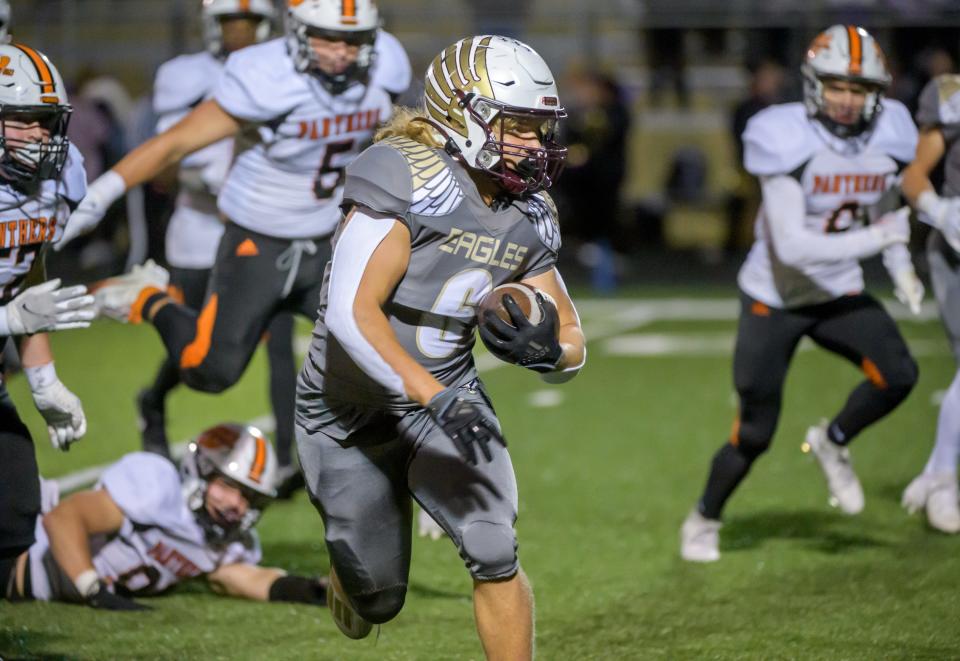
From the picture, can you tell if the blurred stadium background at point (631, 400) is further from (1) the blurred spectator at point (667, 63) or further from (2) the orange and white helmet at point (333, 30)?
(2) the orange and white helmet at point (333, 30)

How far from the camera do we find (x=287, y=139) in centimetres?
535

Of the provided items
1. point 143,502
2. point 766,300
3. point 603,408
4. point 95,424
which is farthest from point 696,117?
point 143,502

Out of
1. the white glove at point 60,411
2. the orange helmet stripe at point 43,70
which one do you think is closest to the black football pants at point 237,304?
the white glove at point 60,411

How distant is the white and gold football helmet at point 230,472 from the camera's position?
15.3 ft

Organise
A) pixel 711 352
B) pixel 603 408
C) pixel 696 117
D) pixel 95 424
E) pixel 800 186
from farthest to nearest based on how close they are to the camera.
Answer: pixel 696 117, pixel 711 352, pixel 603 408, pixel 95 424, pixel 800 186

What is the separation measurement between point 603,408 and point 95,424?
2756mm

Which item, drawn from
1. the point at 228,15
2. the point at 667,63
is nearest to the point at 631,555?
the point at 228,15

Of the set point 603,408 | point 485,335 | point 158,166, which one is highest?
point 485,335

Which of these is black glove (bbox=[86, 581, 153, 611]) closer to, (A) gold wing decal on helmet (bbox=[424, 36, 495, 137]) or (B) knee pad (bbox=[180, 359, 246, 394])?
(B) knee pad (bbox=[180, 359, 246, 394])

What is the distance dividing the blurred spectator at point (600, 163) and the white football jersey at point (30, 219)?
920 centimetres

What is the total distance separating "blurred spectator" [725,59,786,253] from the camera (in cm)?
1300

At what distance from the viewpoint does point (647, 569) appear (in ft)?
16.9

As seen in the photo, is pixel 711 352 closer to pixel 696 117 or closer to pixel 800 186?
pixel 800 186

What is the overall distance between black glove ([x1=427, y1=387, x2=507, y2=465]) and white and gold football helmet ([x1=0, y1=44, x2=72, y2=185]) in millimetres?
1420
